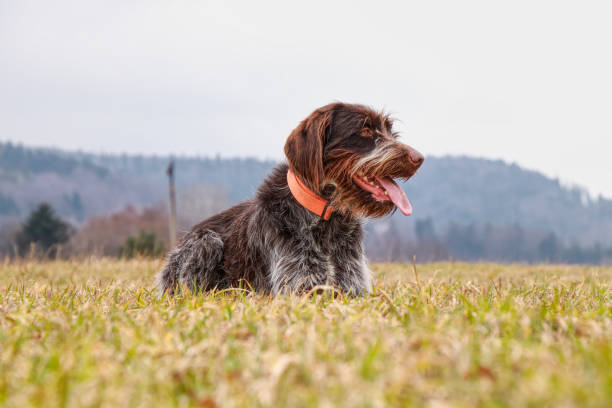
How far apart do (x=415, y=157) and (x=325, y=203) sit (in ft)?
3.15

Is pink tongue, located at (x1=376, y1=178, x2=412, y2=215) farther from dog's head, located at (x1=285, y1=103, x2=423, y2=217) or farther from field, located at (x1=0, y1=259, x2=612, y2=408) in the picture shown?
field, located at (x1=0, y1=259, x2=612, y2=408)

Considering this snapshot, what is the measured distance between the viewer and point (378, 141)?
5059mm

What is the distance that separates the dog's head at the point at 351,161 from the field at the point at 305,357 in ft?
4.74

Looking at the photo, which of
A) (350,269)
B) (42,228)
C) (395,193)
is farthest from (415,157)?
(42,228)

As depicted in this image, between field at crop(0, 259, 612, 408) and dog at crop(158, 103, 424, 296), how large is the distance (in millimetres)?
1340

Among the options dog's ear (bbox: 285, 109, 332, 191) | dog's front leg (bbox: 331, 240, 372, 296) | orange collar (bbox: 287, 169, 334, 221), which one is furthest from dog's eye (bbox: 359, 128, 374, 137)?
dog's front leg (bbox: 331, 240, 372, 296)

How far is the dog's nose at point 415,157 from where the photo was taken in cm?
479

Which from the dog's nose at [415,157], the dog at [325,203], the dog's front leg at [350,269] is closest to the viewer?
the dog's nose at [415,157]

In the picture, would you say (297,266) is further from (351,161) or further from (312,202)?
(351,161)

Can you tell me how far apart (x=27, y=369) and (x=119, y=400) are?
666mm

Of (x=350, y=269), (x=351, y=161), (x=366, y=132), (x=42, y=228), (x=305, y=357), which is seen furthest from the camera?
(x=42, y=228)

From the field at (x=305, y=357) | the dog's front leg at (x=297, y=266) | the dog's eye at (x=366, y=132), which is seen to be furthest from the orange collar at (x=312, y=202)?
the field at (x=305, y=357)

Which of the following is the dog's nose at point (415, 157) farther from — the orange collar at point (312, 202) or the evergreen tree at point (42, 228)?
the evergreen tree at point (42, 228)

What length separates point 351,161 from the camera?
495 centimetres
